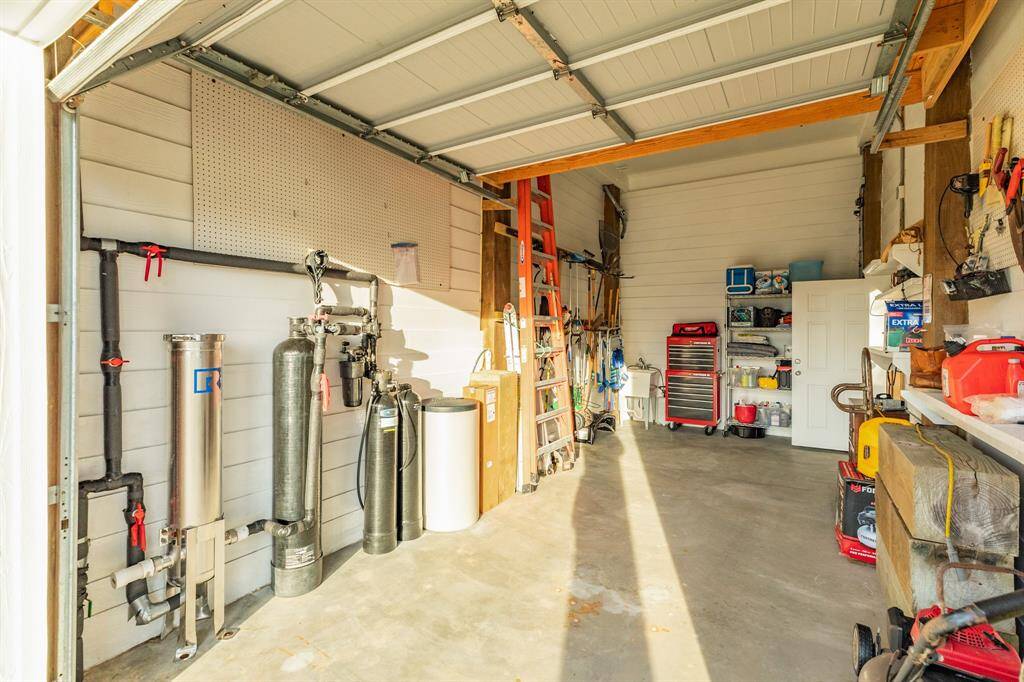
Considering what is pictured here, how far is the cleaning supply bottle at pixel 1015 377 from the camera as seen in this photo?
142cm

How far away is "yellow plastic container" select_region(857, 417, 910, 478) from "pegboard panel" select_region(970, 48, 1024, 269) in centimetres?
116

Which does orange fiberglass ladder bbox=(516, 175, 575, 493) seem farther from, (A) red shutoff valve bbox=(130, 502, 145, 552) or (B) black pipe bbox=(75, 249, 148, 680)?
(B) black pipe bbox=(75, 249, 148, 680)

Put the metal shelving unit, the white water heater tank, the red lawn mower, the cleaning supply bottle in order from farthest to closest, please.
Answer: the metal shelving unit → the white water heater tank → the cleaning supply bottle → the red lawn mower

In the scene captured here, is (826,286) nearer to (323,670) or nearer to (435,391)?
(435,391)

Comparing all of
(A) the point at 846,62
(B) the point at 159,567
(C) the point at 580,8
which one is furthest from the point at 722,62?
(B) the point at 159,567

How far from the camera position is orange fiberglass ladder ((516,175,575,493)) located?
4.11m

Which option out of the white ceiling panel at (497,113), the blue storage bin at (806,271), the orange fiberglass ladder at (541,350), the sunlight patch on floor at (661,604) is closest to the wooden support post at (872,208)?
the blue storage bin at (806,271)

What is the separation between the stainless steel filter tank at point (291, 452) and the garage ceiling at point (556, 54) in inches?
50.2

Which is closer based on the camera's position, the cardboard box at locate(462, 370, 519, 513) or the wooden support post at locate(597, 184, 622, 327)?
the cardboard box at locate(462, 370, 519, 513)

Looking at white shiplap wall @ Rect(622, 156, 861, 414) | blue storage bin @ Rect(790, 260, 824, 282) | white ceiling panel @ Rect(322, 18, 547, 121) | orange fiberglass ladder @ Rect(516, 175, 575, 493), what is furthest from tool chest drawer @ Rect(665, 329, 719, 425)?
white ceiling panel @ Rect(322, 18, 547, 121)

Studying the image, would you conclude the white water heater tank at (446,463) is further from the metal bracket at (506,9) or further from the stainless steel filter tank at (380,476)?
the metal bracket at (506,9)

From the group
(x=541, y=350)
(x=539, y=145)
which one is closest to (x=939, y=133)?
(x=539, y=145)

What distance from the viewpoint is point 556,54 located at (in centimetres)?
204

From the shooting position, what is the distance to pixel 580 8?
5.96ft
